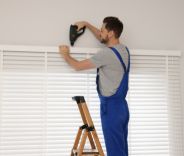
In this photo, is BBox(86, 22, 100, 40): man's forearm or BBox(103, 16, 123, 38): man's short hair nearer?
BBox(103, 16, 123, 38): man's short hair

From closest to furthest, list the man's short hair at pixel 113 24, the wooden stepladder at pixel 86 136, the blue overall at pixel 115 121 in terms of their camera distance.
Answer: the wooden stepladder at pixel 86 136 < the blue overall at pixel 115 121 < the man's short hair at pixel 113 24

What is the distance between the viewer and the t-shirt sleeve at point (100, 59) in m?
3.30

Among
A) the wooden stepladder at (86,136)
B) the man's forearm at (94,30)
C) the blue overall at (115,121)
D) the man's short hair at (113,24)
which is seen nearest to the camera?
the wooden stepladder at (86,136)

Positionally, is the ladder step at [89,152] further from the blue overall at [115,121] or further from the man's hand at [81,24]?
the man's hand at [81,24]

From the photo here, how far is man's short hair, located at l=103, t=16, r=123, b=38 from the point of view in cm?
342

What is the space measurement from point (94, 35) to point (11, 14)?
2.70 feet

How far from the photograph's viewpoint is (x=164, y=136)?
3.71 metres

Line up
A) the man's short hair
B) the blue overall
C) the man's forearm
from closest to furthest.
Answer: the blue overall < the man's short hair < the man's forearm

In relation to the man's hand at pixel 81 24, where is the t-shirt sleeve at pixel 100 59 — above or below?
below

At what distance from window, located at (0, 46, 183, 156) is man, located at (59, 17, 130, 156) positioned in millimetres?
212

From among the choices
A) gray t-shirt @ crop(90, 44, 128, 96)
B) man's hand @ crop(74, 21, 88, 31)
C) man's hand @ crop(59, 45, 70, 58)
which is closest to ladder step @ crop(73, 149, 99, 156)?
gray t-shirt @ crop(90, 44, 128, 96)

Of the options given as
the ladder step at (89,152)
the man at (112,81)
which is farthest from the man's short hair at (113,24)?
the ladder step at (89,152)

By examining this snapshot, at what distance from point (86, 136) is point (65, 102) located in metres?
0.52

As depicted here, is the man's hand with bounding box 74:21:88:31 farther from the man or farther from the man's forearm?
the man
